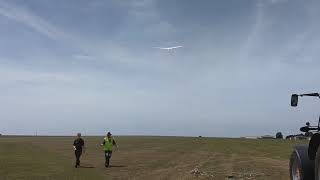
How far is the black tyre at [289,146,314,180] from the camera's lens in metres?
12.0

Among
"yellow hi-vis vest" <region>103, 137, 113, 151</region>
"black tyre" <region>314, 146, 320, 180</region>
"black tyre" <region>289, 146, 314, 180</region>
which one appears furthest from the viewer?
"yellow hi-vis vest" <region>103, 137, 113, 151</region>

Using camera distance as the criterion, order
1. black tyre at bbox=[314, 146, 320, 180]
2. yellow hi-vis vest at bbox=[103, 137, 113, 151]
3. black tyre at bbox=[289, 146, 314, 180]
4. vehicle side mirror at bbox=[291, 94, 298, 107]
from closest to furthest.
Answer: black tyre at bbox=[314, 146, 320, 180] < black tyre at bbox=[289, 146, 314, 180] < vehicle side mirror at bbox=[291, 94, 298, 107] < yellow hi-vis vest at bbox=[103, 137, 113, 151]

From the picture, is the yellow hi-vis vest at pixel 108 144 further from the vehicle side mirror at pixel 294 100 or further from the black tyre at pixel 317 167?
the black tyre at pixel 317 167

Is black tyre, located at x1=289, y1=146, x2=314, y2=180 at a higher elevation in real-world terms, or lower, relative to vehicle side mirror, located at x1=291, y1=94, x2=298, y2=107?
lower

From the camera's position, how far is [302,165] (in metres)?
12.2

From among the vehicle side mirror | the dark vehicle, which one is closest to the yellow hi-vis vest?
the dark vehicle

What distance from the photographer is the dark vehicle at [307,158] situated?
11.3 m

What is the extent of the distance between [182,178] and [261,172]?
3.91 meters

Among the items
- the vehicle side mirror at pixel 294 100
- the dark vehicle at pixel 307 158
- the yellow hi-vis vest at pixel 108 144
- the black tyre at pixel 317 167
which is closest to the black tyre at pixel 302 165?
the dark vehicle at pixel 307 158

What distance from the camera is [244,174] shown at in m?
21.7

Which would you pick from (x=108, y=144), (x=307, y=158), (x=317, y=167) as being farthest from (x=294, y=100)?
(x=108, y=144)

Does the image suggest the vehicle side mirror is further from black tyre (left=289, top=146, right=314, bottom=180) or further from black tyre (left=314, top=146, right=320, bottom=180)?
black tyre (left=314, top=146, right=320, bottom=180)

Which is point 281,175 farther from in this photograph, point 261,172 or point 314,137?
point 314,137

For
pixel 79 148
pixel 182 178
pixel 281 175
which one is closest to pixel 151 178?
pixel 182 178
